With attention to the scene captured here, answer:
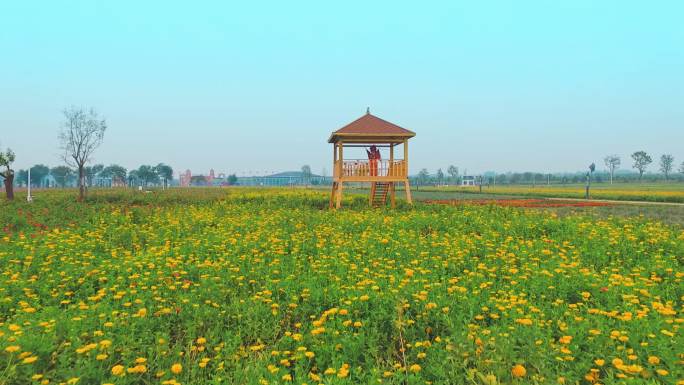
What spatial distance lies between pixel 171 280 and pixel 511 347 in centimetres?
472

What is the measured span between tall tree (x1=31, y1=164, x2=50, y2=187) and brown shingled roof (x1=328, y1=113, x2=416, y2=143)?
139227 mm

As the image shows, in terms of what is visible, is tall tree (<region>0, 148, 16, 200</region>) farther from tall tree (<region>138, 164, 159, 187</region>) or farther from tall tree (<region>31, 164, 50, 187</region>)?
tall tree (<region>31, 164, 50, 187</region>)

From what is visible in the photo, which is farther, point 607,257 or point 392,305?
point 607,257

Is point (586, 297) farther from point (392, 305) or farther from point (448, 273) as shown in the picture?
point (392, 305)

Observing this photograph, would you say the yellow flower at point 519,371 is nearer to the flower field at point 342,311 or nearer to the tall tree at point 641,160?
the flower field at point 342,311

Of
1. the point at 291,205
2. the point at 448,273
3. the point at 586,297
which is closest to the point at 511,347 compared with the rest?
the point at 586,297

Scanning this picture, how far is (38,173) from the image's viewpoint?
12612 centimetres

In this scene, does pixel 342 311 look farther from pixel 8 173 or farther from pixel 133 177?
pixel 133 177

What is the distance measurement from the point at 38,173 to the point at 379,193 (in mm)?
141440

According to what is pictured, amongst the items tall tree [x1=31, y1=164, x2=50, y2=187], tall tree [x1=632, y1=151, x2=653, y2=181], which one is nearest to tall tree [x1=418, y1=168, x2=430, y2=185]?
tall tree [x1=632, y1=151, x2=653, y2=181]

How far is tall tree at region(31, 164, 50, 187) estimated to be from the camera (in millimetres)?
125631

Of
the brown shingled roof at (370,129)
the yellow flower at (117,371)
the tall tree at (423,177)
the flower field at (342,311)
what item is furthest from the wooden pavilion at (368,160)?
the tall tree at (423,177)

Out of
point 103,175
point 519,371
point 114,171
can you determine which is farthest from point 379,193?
point 103,175

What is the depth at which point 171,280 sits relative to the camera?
6.10 meters
